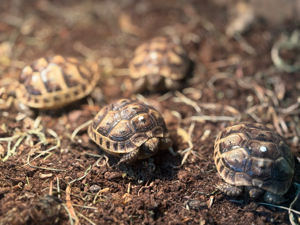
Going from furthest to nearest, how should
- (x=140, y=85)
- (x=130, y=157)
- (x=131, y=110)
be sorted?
(x=140, y=85), (x=131, y=110), (x=130, y=157)

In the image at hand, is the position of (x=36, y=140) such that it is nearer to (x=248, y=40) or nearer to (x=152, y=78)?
→ (x=152, y=78)

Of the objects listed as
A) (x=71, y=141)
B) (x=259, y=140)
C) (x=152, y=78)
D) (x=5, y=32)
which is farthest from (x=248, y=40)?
(x=5, y=32)

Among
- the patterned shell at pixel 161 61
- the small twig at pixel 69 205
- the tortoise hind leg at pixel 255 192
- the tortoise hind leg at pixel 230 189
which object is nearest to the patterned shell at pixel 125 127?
the small twig at pixel 69 205

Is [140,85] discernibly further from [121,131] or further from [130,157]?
[130,157]

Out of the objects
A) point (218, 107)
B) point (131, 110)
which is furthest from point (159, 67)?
point (131, 110)

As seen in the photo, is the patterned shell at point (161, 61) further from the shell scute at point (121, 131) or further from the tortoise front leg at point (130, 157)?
the tortoise front leg at point (130, 157)

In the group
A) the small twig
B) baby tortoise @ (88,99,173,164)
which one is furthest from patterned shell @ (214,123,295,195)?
the small twig
